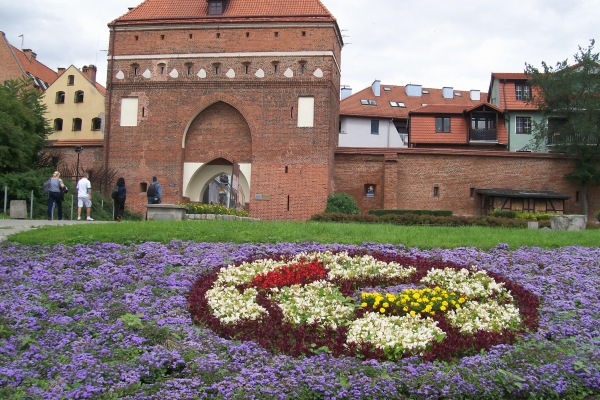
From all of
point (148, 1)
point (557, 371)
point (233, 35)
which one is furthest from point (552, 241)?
point (148, 1)

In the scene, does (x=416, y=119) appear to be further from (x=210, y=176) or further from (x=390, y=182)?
(x=210, y=176)

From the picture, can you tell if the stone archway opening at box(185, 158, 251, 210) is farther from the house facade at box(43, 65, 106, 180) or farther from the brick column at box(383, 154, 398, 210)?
the house facade at box(43, 65, 106, 180)

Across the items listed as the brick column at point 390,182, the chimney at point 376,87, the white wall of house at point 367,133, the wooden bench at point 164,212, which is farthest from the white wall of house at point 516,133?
the wooden bench at point 164,212

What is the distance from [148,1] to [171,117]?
6.67 metres

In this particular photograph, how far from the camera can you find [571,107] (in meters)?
36.2

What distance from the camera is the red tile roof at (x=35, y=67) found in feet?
155

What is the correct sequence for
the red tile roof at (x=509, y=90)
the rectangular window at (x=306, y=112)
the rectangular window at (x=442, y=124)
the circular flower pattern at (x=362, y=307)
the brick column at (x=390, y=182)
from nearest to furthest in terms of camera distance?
the circular flower pattern at (x=362, y=307), the rectangular window at (x=306, y=112), the brick column at (x=390, y=182), the rectangular window at (x=442, y=124), the red tile roof at (x=509, y=90)

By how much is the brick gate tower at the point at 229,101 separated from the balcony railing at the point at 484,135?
12.9 m

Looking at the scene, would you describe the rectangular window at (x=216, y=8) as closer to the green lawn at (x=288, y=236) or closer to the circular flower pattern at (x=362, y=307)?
the green lawn at (x=288, y=236)

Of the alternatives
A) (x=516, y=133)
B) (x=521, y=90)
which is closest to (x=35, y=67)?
(x=516, y=133)

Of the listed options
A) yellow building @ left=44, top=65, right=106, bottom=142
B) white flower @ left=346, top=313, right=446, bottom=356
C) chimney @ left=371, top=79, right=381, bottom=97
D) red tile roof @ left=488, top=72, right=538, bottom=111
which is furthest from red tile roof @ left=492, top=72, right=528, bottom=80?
white flower @ left=346, top=313, right=446, bottom=356

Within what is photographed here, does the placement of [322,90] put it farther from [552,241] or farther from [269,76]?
[552,241]

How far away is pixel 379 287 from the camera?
28.2 feet

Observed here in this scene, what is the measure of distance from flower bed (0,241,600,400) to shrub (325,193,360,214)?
19.3 metres
